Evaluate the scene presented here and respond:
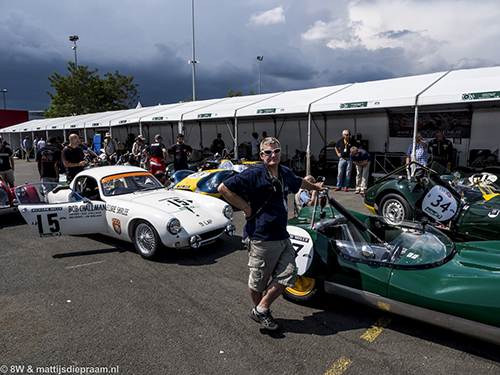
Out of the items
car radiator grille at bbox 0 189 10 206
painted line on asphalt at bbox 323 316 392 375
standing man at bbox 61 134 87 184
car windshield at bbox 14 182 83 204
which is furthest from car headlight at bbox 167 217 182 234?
car radiator grille at bbox 0 189 10 206

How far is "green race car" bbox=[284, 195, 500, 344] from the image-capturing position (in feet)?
8.14

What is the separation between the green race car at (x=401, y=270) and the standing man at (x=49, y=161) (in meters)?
7.03

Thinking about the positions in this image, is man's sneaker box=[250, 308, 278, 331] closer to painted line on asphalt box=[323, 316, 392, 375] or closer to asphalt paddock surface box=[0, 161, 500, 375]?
asphalt paddock surface box=[0, 161, 500, 375]

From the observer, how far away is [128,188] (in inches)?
225

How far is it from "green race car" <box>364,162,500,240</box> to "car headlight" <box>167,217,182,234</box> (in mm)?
2658

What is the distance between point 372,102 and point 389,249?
7637 millimetres

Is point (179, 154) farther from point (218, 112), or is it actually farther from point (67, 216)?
point (67, 216)

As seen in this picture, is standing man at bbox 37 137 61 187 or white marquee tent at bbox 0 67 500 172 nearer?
standing man at bbox 37 137 61 187

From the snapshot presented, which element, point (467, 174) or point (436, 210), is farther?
point (467, 174)

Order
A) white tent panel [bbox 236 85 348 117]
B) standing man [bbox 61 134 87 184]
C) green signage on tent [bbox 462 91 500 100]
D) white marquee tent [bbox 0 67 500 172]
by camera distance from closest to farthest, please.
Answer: standing man [bbox 61 134 87 184] < green signage on tent [bbox 462 91 500 100] < white marquee tent [bbox 0 67 500 172] < white tent panel [bbox 236 85 348 117]

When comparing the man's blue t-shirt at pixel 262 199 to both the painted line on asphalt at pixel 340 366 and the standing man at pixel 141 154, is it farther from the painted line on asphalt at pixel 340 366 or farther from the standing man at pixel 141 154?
the standing man at pixel 141 154

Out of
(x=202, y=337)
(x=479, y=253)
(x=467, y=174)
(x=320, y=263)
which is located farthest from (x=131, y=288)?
(x=467, y=174)

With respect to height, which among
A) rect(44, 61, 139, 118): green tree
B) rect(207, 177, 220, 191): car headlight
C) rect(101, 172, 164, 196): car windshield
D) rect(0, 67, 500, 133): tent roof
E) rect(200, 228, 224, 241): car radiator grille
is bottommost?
rect(200, 228, 224, 241): car radiator grille

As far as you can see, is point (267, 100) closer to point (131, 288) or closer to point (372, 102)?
point (372, 102)
